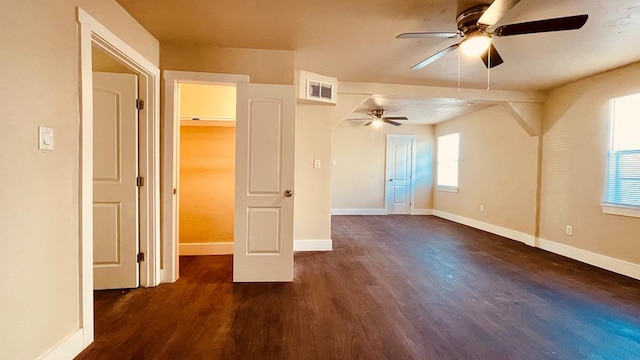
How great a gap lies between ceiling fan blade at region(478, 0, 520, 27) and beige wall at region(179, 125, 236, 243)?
3047mm

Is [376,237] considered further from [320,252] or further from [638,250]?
[638,250]

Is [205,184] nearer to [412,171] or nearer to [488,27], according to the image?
[488,27]

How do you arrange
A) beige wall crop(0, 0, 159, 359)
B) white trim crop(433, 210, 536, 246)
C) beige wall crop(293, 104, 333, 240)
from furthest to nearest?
white trim crop(433, 210, 536, 246), beige wall crop(293, 104, 333, 240), beige wall crop(0, 0, 159, 359)

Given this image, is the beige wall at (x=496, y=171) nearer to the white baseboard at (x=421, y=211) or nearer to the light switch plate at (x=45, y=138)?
the white baseboard at (x=421, y=211)

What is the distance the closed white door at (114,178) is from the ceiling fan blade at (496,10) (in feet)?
9.48

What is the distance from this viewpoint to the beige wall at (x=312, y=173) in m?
4.08

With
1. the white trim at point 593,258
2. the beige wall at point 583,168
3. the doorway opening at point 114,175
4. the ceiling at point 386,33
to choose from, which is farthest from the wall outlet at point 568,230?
the doorway opening at point 114,175

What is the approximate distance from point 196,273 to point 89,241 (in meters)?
1.41

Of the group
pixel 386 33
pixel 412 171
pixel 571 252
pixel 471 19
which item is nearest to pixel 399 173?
pixel 412 171

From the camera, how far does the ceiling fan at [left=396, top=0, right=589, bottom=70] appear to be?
1.80m

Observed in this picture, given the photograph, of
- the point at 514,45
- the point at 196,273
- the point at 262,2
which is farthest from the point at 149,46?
the point at 514,45

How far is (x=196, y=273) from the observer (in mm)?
3121

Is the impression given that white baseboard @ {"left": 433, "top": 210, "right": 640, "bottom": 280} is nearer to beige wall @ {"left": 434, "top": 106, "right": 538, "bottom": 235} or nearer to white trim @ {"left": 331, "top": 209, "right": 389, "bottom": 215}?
beige wall @ {"left": 434, "top": 106, "right": 538, "bottom": 235}

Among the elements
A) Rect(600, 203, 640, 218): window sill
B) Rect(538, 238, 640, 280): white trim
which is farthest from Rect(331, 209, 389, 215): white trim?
Rect(600, 203, 640, 218): window sill
